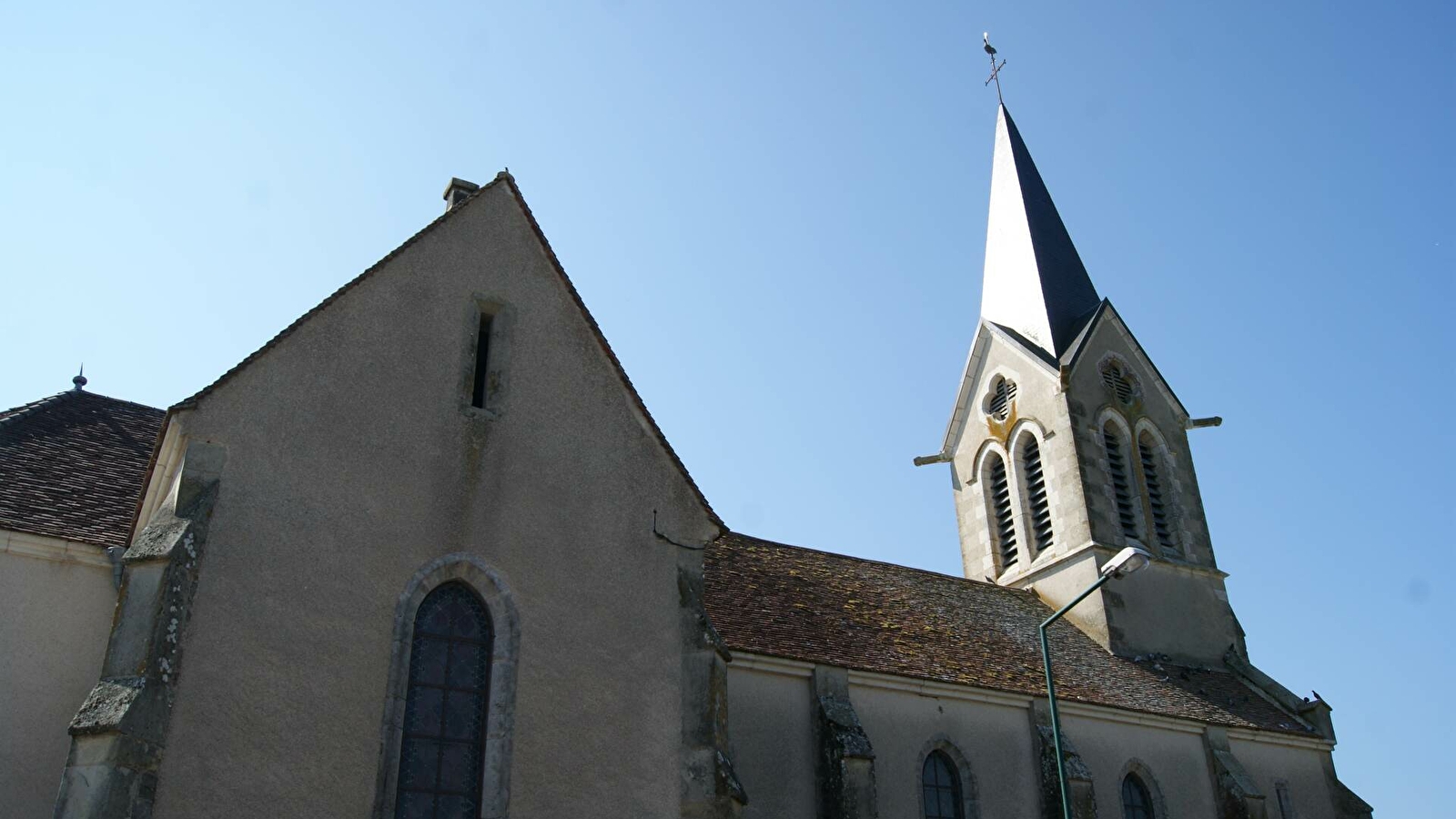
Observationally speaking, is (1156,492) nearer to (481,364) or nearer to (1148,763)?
(1148,763)

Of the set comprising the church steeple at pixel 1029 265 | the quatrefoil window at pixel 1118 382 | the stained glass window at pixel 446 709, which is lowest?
the stained glass window at pixel 446 709

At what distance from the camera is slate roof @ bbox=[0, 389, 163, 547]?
1158 centimetres

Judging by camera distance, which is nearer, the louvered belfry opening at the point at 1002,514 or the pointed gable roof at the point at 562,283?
the pointed gable roof at the point at 562,283

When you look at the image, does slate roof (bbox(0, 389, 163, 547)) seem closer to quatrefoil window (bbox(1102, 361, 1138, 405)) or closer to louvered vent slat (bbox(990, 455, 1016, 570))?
louvered vent slat (bbox(990, 455, 1016, 570))

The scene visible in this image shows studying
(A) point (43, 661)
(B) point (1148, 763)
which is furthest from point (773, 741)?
(A) point (43, 661)

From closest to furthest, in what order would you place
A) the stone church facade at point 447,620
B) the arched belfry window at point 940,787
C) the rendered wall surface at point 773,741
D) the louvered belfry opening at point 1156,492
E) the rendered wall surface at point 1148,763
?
1. the stone church facade at point 447,620
2. the rendered wall surface at point 773,741
3. the arched belfry window at point 940,787
4. the rendered wall surface at point 1148,763
5. the louvered belfry opening at point 1156,492

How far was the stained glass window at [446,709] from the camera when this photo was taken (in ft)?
32.9

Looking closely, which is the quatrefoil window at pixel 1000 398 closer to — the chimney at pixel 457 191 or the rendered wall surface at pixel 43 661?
the chimney at pixel 457 191

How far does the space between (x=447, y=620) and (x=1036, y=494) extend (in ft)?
54.2

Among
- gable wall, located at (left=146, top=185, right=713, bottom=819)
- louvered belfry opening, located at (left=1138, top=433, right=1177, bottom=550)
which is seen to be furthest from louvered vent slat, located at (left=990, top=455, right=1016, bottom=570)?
gable wall, located at (left=146, top=185, right=713, bottom=819)

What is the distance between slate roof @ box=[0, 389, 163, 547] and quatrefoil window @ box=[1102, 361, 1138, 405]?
19.1 meters

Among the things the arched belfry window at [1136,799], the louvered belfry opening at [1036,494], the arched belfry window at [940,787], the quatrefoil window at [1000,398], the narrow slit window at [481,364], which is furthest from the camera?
the quatrefoil window at [1000,398]

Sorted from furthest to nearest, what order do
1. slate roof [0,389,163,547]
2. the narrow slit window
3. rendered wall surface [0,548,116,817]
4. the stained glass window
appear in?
1. the narrow slit window
2. slate roof [0,389,163,547]
3. rendered wall surface [0,548,116,817]
4. the stained glass window

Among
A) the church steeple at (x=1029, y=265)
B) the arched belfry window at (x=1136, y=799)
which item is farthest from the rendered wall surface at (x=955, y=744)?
the church steeple at (x=1029, y=265)
